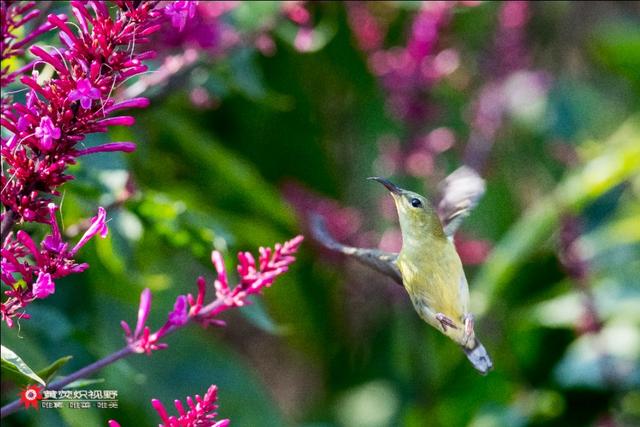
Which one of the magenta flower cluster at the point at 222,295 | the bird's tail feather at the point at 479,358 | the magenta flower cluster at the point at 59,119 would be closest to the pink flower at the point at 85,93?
the magenta flower cluster at the point at 59,119

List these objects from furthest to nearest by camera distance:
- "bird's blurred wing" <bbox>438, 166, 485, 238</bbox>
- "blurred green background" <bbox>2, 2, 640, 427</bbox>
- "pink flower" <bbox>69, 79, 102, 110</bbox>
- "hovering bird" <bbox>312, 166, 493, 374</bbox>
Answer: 1. "blurred green background" <bbox>2, 2, 640, 427</bbox>
2. "bird's blurred wing" <bbox>438, 166, 485, 238</bbox>
3. "hovering bird" <bbox>312, 166, 493, 374</bbox>
4. "pink flower" <bbox>69, 79, 102, 110</bbox>

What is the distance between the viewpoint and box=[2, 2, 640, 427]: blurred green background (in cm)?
209

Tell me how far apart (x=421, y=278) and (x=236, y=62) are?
907 millimetres

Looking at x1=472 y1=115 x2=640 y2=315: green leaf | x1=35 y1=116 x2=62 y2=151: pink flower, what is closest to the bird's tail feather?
x1=35 y1=116 x2=62 y2=151: pink flower

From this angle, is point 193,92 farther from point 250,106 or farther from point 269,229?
point 250,106

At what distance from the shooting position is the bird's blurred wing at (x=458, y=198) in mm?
1686

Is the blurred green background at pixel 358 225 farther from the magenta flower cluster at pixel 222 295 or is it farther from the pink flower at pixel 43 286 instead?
the pink flower at pixel 43 286

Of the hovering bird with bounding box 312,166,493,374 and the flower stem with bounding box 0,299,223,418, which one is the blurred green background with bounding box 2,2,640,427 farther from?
the flower stem with bounding box 0,299,223,418

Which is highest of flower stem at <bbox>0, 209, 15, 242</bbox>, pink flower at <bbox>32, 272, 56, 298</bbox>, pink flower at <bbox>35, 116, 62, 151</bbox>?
pink flower at <bbox>35, 116, 62, 151</bbox>

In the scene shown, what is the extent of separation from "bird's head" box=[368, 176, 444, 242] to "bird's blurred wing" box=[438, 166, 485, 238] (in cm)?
18

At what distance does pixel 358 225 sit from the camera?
2795 millimetres

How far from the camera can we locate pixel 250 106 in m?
3.49

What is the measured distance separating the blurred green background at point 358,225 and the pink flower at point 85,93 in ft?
2.20

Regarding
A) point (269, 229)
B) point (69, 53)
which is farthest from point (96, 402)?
point (269, 229)
